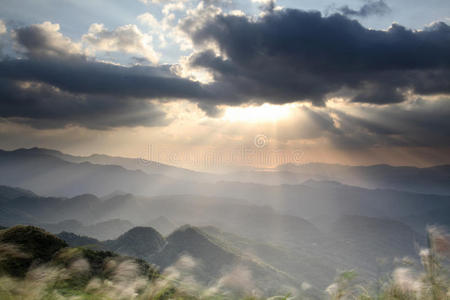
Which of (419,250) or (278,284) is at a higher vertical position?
(419,250)

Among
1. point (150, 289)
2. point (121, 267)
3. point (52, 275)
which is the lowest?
point (121, 267)

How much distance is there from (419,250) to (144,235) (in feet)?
633

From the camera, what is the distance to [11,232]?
74.2 feet

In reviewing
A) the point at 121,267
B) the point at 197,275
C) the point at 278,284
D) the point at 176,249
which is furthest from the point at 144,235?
the point at 121,267

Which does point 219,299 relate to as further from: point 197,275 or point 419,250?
point 197,275

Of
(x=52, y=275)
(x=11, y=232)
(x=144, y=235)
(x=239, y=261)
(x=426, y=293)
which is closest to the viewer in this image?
(x=52, y=275)

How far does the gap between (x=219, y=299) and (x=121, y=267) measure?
9.23 feet

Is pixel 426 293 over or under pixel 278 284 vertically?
over

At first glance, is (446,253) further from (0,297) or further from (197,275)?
(197,275)

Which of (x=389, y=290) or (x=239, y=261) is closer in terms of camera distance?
(x=389, y=290)

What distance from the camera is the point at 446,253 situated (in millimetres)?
4367

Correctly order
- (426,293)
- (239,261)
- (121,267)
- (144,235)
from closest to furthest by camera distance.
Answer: (426,293) → (121,267) → (239,261) → (144,235)

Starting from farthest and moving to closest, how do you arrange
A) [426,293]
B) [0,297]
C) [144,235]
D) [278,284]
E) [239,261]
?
[144,235] → [239,261] → [278,284] → [426,293] → [0,297]

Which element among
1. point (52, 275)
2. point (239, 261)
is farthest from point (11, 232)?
point (239, 261)
